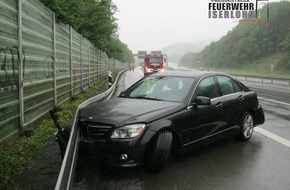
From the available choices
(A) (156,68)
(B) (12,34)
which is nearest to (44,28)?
(B) (12,34)

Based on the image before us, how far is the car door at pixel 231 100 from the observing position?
7445 mm

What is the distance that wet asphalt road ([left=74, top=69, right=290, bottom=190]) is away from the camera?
5246 mm

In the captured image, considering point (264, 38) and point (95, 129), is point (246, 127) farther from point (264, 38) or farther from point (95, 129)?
point (264, 38)

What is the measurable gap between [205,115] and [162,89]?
927mm

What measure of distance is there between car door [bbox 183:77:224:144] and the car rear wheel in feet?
3.01

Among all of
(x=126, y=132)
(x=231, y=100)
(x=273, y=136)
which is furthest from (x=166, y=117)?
(x=273, y=136)

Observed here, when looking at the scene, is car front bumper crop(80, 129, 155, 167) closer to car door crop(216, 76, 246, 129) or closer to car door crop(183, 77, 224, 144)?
car door crop(183, 77, 224, 144)

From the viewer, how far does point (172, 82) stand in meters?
7.19

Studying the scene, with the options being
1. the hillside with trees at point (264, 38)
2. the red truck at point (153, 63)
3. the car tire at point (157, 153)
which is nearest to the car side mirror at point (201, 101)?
the car tire at point (157, 153)

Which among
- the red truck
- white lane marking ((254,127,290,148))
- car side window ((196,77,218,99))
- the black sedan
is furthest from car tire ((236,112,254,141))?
the red truck

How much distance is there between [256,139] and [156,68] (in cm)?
3322

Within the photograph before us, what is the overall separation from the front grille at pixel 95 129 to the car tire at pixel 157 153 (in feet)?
2.25

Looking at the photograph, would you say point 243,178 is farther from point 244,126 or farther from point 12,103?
point 12,103

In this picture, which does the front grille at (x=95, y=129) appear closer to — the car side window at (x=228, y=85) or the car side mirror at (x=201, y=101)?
the car side mirror at (x=201, y=101)
